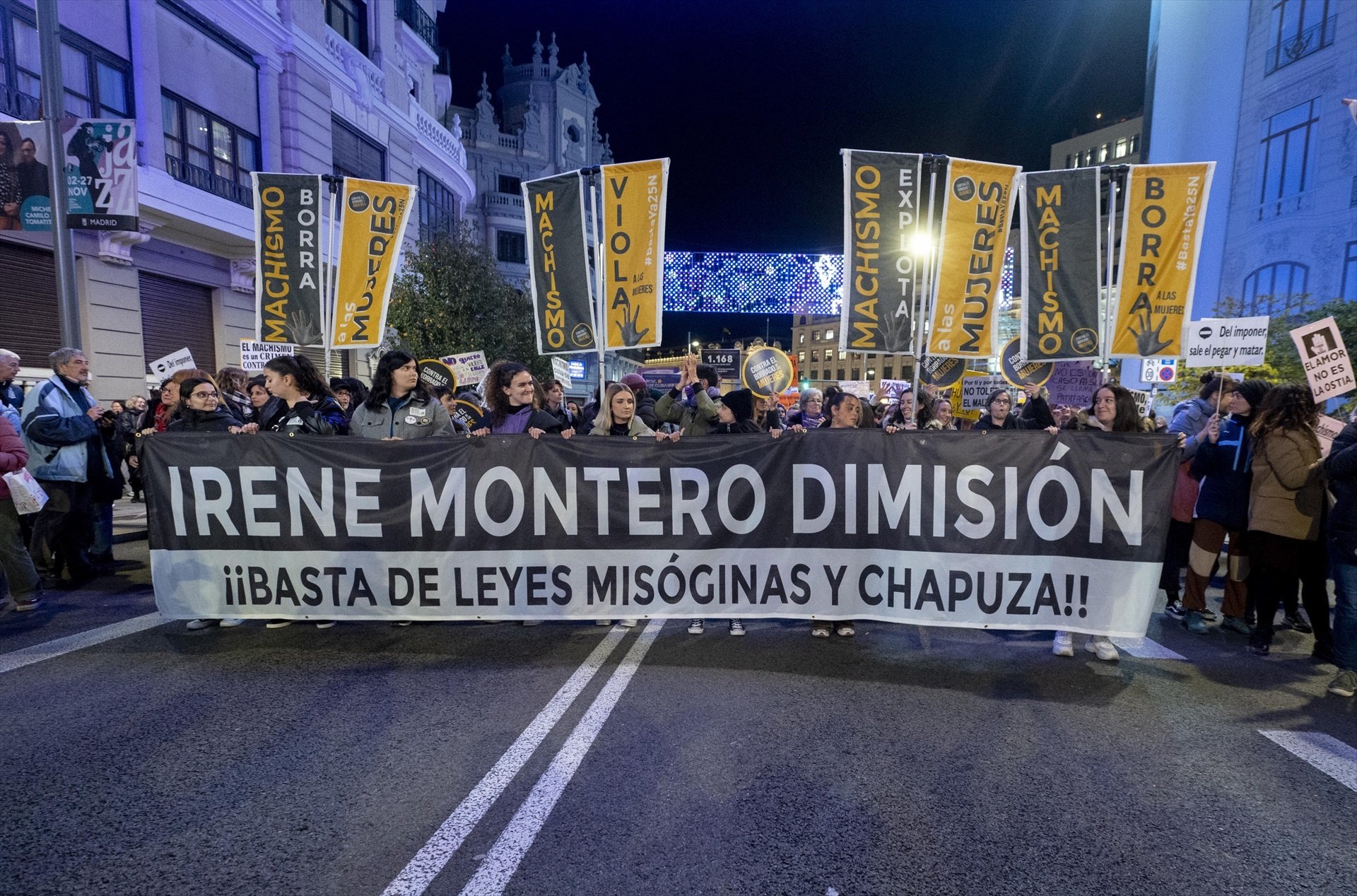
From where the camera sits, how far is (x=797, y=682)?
4.27 m

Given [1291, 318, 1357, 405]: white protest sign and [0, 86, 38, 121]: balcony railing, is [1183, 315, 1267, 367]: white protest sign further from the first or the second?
[0, 86, 38, 121]: balcony railing

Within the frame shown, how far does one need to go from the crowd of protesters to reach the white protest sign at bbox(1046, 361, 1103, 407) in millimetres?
6716

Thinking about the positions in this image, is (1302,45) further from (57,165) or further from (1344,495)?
(57,165)

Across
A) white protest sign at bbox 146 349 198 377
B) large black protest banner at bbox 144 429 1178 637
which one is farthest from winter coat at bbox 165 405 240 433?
Answer: white protest sign at bbox 146 349 198 377

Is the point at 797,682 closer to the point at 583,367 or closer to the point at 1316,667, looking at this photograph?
the point at 1316,667

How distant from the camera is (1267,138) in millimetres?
23812

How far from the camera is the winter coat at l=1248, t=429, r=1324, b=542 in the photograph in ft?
15.6

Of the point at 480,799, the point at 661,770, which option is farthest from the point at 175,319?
the point at 661,770

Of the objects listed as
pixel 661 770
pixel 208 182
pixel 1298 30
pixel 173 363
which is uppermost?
pixel 1298 30

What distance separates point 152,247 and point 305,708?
13.9 metres

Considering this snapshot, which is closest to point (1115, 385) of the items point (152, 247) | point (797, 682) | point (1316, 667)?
point (1316, 667)

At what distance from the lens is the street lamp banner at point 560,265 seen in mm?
6578

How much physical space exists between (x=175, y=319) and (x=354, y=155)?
25.4ft

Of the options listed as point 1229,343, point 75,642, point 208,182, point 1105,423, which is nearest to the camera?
point 75,642
